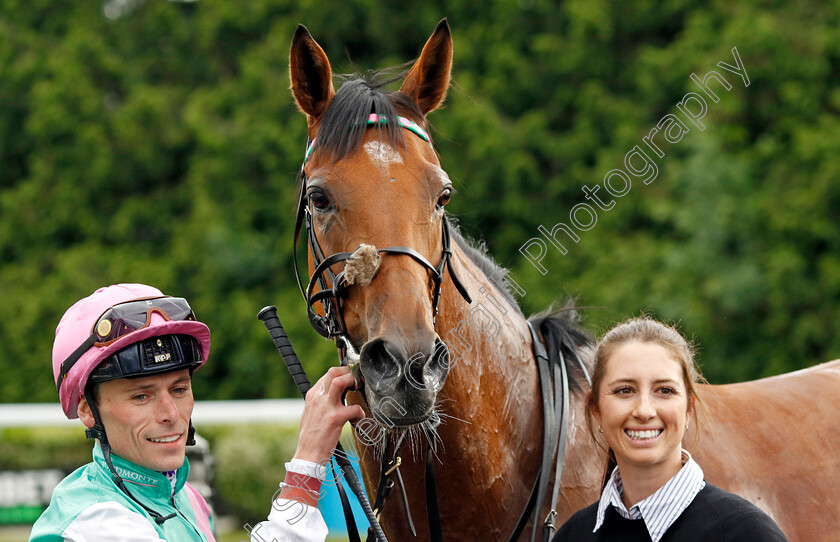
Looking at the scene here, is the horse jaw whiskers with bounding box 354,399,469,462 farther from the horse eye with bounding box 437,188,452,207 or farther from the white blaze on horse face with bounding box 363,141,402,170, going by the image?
the white blaze on horse face with bounding box 363,141,402,170

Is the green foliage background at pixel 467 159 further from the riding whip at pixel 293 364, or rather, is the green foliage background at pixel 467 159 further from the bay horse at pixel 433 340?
the riding whip at pixel 293 364

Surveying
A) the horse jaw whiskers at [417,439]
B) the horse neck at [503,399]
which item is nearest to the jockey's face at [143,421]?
the horse jaw whiskers at [417,439]

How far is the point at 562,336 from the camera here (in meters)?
2.99

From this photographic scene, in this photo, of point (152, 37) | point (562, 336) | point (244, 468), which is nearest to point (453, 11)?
point (152, 37)

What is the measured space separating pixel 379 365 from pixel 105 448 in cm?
69

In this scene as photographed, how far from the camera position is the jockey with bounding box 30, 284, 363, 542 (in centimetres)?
190

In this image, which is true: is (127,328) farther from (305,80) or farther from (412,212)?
(305,80)

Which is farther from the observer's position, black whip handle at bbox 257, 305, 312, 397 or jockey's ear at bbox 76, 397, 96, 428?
black whip handle at bbox 257, 305, 312, 397

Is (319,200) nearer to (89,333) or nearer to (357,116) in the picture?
(357,116)

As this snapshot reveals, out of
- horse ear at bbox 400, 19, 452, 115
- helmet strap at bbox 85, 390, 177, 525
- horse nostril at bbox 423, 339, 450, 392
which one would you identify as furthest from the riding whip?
horse ear at bbox 400, 19, 452, 115

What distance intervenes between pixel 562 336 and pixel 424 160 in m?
0.89

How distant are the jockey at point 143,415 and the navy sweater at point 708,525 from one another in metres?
0.64

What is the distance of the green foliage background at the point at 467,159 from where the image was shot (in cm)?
1098

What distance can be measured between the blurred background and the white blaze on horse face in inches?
296
